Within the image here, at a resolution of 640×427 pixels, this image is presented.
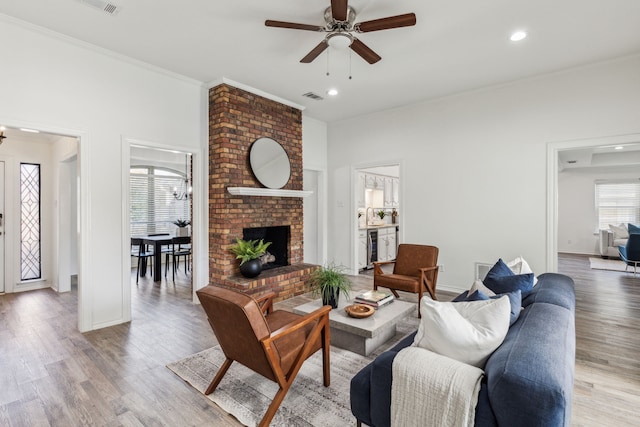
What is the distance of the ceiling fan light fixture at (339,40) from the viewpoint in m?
2.77

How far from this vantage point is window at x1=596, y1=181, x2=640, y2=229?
8.55 meters

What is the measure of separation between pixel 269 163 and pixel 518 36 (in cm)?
335

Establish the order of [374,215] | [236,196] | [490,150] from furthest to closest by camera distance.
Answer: [374,215] → [490,150] → [236,196]

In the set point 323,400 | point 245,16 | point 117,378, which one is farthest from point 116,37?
point 323,400

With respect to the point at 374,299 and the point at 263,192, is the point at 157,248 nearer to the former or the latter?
the point at 263,192

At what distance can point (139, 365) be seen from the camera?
2.74m

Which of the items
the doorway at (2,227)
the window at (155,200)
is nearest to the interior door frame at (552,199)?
the window at (155,200)

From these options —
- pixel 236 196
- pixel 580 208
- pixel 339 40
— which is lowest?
pixel 580 208

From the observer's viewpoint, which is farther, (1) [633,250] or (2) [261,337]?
(1) [633,250]

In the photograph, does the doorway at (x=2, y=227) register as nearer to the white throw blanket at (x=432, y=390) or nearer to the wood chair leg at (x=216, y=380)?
the wood chair leg at (x=216, y=380)

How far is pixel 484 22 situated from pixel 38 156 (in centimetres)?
643

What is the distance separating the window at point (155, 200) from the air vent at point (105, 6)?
14.7ft

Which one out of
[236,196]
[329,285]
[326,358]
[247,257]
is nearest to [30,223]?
[236,196]

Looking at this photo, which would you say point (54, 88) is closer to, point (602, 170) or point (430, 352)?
point (430, 352)
